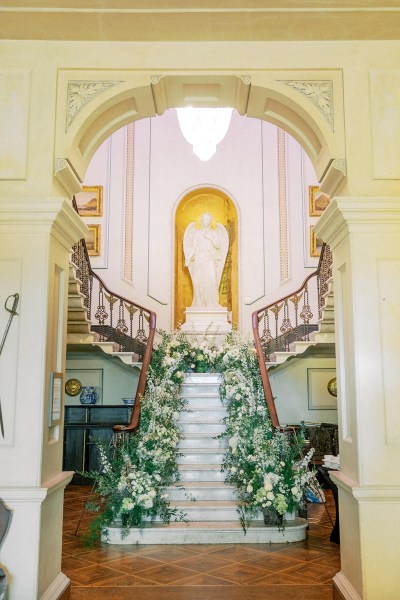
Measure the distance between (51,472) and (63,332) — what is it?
0.91 metres

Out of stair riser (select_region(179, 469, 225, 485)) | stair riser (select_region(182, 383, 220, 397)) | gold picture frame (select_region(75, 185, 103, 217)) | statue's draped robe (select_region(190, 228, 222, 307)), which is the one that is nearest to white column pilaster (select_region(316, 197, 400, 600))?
stair riser (select_region(179, 469, 225, 485))

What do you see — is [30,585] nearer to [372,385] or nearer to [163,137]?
[372,385]

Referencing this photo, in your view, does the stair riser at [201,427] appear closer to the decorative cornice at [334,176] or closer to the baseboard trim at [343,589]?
the baseboard trim at [343,589]

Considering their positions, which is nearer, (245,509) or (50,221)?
(50,221)

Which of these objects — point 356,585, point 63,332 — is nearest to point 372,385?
point 356,585

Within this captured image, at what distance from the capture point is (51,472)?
3.64 metres

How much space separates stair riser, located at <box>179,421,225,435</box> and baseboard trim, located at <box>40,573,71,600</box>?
10.8ft

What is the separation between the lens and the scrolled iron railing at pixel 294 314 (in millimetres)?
9477

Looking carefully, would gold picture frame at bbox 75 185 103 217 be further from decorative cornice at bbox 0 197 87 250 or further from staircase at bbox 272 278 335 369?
decorative cornice at bbox 0 197 87 250

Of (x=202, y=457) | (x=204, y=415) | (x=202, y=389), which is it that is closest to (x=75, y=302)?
(x=202, y=389)

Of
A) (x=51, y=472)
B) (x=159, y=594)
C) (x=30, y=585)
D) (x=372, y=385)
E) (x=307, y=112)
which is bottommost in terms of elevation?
(x=159, y=594)

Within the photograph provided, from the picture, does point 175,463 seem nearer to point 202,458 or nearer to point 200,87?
point 202,458

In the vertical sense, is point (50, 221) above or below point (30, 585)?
above

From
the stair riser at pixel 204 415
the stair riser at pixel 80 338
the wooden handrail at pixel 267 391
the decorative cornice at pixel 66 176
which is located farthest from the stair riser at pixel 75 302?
the decorative cornice at pixel 66 176
